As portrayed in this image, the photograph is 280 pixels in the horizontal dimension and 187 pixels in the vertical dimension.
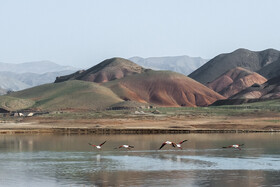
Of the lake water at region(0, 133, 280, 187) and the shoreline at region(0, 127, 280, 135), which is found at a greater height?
the lake water at region(0, 133, 280, 187)

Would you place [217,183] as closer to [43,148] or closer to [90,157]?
[90,157]

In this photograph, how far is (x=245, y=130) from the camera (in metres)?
109

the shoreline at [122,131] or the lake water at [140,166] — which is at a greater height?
the lake water at [140,166]

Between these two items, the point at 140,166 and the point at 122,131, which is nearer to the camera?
the point at 140,166

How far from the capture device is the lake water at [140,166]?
1650 inches

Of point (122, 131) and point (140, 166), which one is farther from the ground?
point (140, 166)

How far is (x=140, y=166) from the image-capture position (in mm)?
51031

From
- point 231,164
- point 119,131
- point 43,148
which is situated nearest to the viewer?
point 231,164

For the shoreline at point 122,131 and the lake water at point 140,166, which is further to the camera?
the shoreline at point 122,131

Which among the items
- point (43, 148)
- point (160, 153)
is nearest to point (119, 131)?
point (43, 148)

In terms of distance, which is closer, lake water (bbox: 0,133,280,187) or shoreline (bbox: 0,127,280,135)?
lake water (bbox: 0,133,280,187)

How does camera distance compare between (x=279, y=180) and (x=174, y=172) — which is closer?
(x=279, y=180)

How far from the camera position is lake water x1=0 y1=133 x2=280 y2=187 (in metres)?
41.9

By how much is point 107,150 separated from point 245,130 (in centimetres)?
4827
